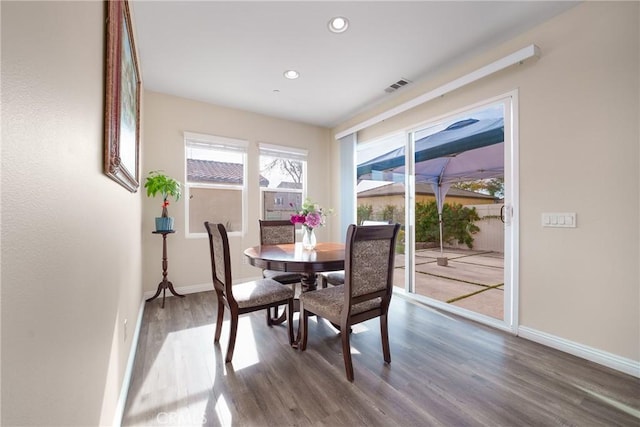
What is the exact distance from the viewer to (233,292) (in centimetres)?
210

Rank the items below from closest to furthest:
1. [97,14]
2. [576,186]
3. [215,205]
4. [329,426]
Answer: [97,14], [329,426], [576,186], [215,205]

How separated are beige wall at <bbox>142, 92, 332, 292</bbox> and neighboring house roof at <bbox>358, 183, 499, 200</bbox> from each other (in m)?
1.58

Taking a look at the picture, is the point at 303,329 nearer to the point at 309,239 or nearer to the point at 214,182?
the point at 309,239

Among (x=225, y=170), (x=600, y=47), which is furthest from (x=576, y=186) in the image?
(x=225, y=170)

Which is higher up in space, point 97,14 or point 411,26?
point 411,26

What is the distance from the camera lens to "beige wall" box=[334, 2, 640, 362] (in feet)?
6.21

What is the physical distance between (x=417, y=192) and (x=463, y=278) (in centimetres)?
153

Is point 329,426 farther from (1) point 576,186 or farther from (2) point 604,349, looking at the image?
(1) point 576,186

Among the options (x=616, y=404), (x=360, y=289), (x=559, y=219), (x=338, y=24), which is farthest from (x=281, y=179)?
(x=616, y=404)

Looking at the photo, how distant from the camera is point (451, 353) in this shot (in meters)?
2.12

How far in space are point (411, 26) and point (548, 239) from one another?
214 cm

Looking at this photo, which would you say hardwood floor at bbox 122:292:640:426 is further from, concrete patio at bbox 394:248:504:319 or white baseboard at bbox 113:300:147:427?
concrete patio at bbox 394:248:504:319

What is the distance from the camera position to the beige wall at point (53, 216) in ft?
1.57

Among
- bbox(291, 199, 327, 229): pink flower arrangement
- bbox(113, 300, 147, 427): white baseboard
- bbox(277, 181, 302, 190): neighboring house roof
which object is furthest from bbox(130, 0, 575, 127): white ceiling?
bbox(113, 300, 147, 427): white baseboard
